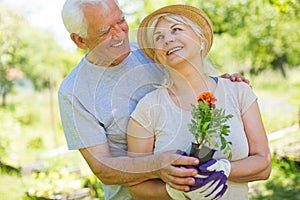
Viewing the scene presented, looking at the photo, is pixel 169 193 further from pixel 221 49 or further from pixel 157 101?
pixel 221 49

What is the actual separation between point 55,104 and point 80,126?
9.45 metres

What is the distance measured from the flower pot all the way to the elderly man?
295 mm

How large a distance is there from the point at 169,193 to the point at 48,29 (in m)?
10.8

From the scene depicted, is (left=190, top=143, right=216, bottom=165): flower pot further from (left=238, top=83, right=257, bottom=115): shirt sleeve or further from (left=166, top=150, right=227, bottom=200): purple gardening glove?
(left=238, top=83, right=257, bottom=115): shirt sleeve

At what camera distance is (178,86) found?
1979 mm

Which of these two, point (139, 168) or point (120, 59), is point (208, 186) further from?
point (120, 59)

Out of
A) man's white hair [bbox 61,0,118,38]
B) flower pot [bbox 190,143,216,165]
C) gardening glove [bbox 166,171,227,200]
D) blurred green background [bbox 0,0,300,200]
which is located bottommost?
blurred green background [bbox 0,0,300,200]

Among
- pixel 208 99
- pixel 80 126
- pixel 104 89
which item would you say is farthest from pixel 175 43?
pixel 80 126

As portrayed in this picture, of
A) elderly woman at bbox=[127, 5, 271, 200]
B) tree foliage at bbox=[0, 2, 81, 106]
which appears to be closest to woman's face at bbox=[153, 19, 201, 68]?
elderly woman at bbox=[127, 5, 271, 200]

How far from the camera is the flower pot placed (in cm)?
176

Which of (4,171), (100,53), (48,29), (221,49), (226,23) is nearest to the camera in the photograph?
(100,53)

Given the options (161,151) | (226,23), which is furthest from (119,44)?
(226,23)

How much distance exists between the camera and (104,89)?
6.99 feet

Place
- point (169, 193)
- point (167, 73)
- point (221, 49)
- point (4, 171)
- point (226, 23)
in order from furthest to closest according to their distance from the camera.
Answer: point (221, 49)
point (226, 23)
point (4, 171)
point (167, 73)
point (169, 193)
